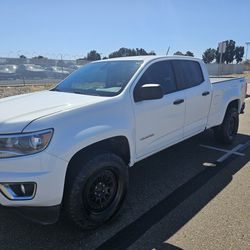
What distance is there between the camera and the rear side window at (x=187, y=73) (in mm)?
4797

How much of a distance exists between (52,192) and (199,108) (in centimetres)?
317

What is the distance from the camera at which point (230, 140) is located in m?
6.38

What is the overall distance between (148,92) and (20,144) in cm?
165

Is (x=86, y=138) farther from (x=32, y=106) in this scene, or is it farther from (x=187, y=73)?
(x=187, y=73)

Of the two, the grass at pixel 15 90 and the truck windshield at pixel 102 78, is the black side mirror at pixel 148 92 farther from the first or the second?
the grass at pixel 15 90

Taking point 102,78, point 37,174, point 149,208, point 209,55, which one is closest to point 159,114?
point 102,78

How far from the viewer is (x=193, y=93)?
16.2 ft

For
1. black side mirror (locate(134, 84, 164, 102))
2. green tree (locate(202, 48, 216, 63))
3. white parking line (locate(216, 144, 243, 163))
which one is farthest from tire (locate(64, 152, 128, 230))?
green tree (locate(202, 48, 216, 63))

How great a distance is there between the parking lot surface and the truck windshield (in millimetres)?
1474

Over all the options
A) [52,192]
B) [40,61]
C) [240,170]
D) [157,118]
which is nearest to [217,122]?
[240,170]

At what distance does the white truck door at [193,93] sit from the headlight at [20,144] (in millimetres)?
2672

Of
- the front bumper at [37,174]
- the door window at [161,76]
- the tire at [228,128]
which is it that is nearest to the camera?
the front bumper at [37,174]

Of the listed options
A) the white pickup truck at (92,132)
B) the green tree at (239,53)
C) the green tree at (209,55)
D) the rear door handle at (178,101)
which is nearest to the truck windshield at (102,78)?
the white pickup truck at (92,132)

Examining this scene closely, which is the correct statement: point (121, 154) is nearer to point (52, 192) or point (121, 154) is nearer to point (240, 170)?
point (52, 192)
